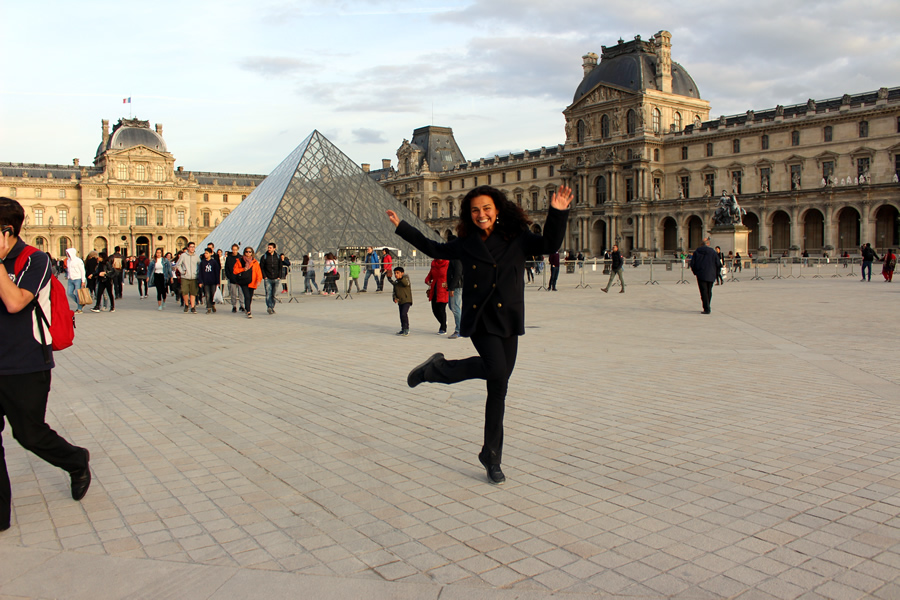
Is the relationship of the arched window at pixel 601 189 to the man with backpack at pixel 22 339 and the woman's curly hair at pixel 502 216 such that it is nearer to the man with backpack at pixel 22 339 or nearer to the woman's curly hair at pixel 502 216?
the woman's curly hair at pixel 502 216

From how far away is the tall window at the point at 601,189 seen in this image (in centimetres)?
6250

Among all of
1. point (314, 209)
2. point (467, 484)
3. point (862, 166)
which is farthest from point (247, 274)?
point (862, 166)

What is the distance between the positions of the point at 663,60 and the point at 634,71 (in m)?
2.43

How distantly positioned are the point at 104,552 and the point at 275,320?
34.7ft

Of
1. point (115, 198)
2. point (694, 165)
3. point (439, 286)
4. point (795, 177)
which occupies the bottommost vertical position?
point (439, 286)

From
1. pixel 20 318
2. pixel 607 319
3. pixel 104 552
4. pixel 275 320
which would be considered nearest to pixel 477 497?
pixel 104 552

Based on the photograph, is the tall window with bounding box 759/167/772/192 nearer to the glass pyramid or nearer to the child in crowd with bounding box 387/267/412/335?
the glass pyramid

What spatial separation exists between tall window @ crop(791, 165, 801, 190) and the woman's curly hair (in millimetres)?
53894

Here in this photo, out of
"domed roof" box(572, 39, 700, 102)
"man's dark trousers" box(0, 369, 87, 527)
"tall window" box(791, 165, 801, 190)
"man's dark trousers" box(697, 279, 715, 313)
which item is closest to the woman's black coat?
"man's dark trousers" box(0, 369, 87, 527)

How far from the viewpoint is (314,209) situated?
27297 millimetres

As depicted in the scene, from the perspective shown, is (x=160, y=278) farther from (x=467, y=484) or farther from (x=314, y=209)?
(x=467, y=484)

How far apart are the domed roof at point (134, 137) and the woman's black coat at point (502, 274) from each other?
84687mm

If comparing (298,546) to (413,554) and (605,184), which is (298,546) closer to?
(413,554)

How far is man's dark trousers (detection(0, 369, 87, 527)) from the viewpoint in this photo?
A: 3102mm
